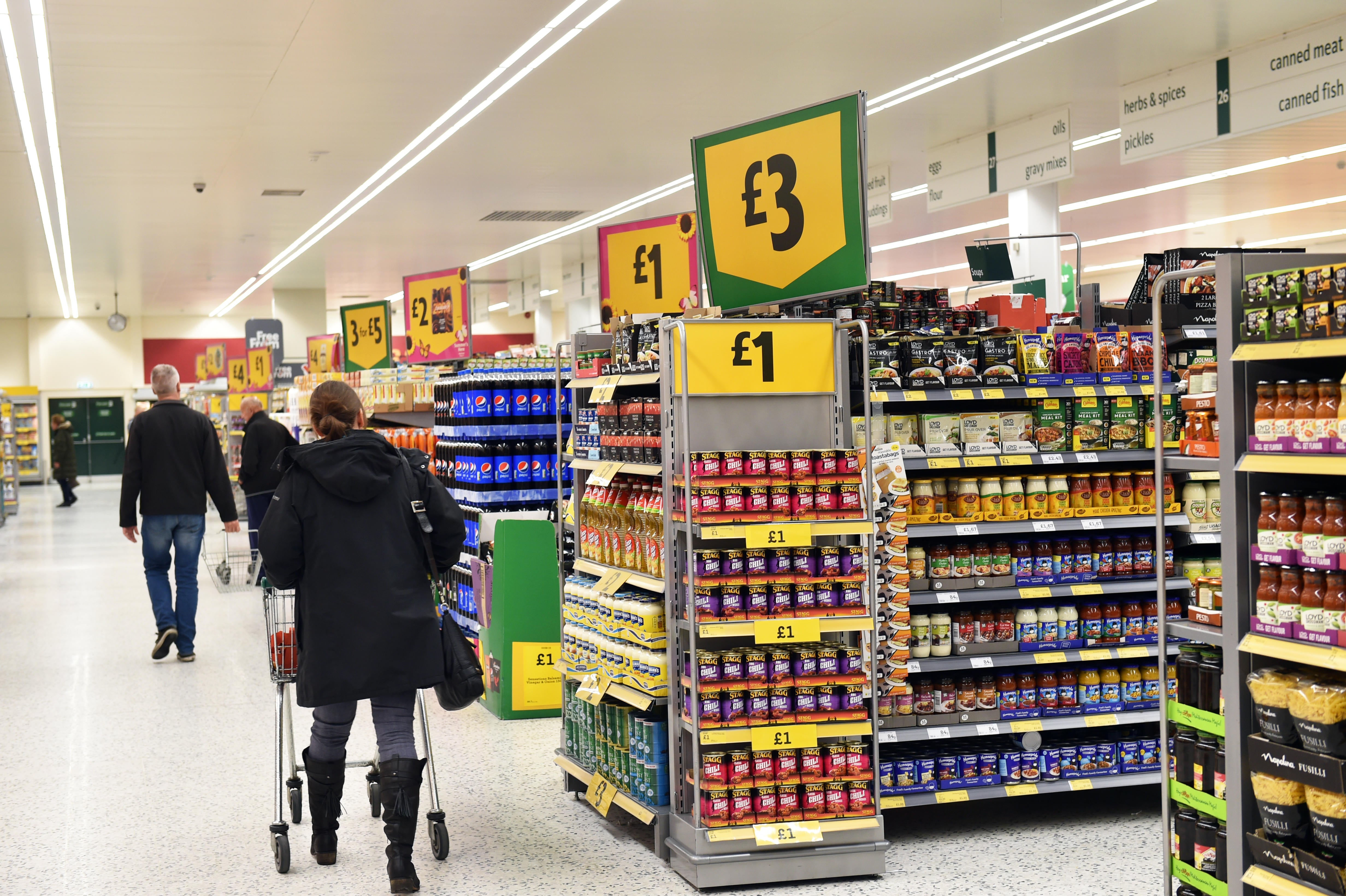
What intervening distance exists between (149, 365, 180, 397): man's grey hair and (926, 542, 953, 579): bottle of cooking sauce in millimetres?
5118

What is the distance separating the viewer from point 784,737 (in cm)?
408

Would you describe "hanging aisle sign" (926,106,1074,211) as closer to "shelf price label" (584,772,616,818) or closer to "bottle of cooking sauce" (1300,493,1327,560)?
"shelf price label" (584,772,616,818)

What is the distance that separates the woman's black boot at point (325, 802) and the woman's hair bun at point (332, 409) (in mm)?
1044

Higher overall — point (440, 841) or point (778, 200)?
point (778, 200)

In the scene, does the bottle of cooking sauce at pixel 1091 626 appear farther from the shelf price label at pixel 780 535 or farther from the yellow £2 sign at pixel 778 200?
the yellow £2 sign at pixel 778 200

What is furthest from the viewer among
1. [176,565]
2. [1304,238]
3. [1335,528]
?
[1304,238]

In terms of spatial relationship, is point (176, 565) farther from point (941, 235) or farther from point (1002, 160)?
point (941, 235)

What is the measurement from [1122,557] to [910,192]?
36.8ft

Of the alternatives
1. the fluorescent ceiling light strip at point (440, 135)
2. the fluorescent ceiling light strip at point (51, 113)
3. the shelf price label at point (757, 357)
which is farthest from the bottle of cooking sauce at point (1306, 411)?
the fluorescent ceiling light strip at point (51, 113)

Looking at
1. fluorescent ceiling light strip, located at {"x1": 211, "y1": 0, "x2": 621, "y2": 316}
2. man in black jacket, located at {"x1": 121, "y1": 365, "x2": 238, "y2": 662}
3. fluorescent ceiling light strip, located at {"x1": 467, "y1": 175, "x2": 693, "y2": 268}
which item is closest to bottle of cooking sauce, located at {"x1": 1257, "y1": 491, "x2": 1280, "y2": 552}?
fluorescent ceiling light strip, located at {"x1": 211, "y1": 0, "x2": 621, "y2": 316}

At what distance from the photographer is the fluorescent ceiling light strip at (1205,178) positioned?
43.8ft

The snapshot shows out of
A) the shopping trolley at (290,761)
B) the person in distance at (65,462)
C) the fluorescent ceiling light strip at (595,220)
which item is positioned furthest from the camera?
the person in distance at (65,462)

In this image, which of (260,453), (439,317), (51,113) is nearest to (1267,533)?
(439,317)

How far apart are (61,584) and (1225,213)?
614 inches
